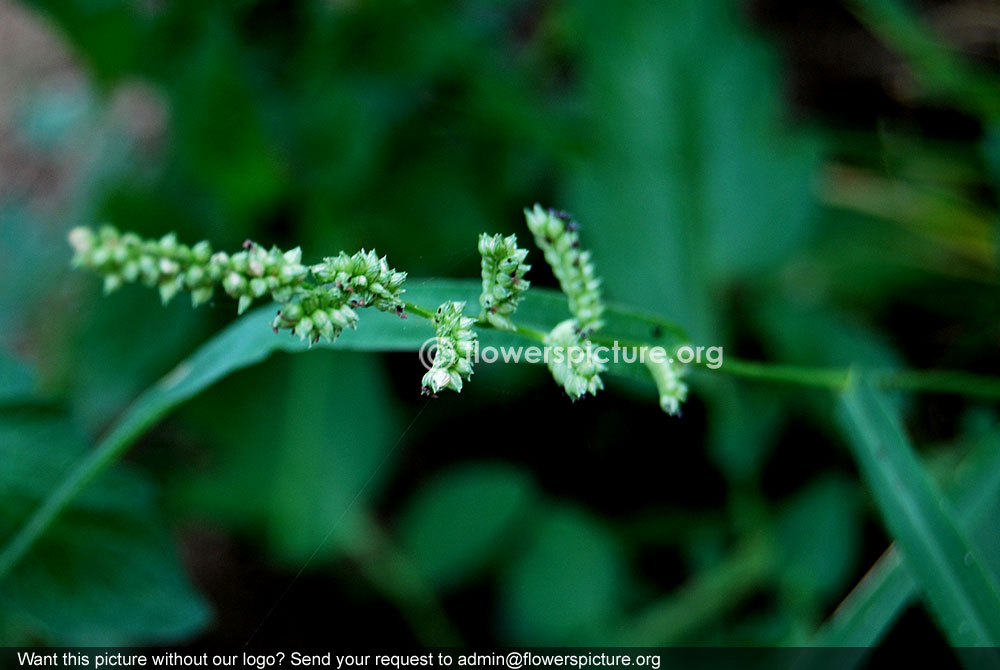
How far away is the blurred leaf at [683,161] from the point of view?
92.2 inches

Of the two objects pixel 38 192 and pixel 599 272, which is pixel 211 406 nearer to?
pixel 599 272

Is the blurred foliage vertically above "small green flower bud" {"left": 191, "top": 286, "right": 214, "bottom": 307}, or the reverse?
the blurred foliage

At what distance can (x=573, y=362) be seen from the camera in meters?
0.92

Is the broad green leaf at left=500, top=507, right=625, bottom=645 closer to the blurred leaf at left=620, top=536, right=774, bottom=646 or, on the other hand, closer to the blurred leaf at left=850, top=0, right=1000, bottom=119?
the blurred leaf at left=620, top=536, right=774, bottom=646

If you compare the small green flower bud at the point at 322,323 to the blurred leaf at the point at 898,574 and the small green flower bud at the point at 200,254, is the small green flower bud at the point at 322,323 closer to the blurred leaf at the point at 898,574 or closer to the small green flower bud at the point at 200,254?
the small green flower bud at the point at 200,254

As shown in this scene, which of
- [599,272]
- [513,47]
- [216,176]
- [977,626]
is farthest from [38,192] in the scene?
[977,626]

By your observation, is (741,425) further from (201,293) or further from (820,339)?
(201,293)

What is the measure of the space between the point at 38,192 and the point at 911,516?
338 centimetres

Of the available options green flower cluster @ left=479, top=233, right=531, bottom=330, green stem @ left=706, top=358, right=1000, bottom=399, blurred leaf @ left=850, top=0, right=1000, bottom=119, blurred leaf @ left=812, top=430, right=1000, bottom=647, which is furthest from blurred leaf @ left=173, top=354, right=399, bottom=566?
blurred leaf @ left=850, top=0, right=1000, bottom=119

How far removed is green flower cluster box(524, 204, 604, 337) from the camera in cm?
98

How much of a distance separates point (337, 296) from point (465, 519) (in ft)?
4.94

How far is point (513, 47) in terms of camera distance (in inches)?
119

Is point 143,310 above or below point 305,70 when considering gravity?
below

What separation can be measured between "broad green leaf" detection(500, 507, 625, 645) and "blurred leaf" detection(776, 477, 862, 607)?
45cm
